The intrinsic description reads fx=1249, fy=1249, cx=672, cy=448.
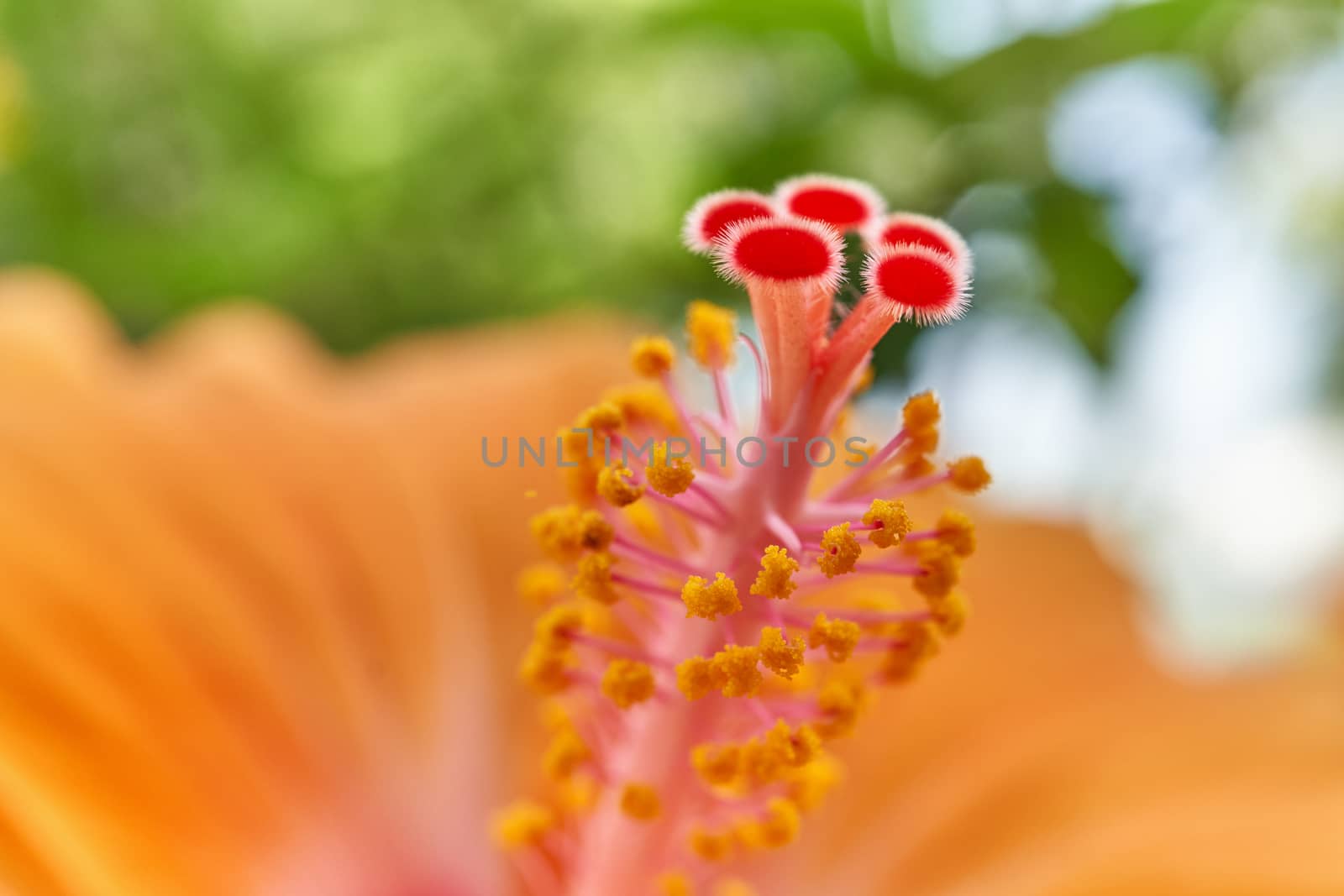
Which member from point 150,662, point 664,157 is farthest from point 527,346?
point 150,662

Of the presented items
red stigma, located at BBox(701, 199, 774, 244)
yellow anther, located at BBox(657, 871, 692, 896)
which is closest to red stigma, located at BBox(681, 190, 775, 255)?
red stigma, located at BBox(701, 199, 774, 244)

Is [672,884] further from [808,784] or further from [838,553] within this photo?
[838,553]

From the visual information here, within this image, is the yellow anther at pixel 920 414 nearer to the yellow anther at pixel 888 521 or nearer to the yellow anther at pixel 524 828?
the yellow anther at pixel 888 521

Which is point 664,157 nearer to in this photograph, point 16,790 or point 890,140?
point 890,140

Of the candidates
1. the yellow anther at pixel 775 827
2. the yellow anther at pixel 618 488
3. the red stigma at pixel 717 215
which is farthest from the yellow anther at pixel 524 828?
the red stigma at pixel 717 215

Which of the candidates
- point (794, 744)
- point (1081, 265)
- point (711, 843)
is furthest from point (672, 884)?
point (1081, 265)
